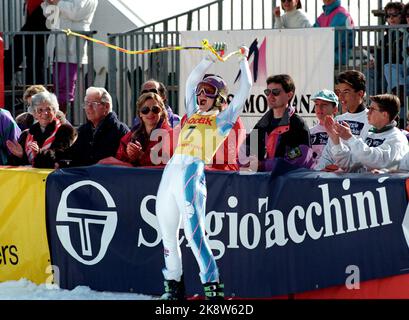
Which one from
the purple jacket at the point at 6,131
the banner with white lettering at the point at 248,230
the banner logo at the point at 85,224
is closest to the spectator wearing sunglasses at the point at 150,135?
the banner with white lettering at the point at 248,230

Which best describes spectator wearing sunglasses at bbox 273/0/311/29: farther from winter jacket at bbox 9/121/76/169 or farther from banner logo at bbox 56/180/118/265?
banner logo at bbox 56/180/118/265

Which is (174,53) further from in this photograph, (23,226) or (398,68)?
(23,226)

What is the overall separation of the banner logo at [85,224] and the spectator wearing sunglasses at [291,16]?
14.1ft

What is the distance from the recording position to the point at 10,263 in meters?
10.7

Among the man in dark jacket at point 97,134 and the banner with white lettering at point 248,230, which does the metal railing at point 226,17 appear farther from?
the banner with white lettering at point 248,230

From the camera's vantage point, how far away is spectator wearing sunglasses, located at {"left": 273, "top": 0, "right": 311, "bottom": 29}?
13742 mm

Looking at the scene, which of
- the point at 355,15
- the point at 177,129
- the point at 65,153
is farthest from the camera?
the point at 355,15

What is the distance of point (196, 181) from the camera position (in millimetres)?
9305

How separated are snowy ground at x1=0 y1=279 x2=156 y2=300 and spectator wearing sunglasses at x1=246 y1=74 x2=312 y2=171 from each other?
1432 millimetres

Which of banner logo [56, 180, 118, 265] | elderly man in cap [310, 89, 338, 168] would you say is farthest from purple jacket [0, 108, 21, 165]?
elderly man in cap [310, 89, 338, 168]

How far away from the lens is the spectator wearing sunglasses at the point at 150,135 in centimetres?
1018

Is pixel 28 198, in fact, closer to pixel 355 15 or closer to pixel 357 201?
pixel 357 201
